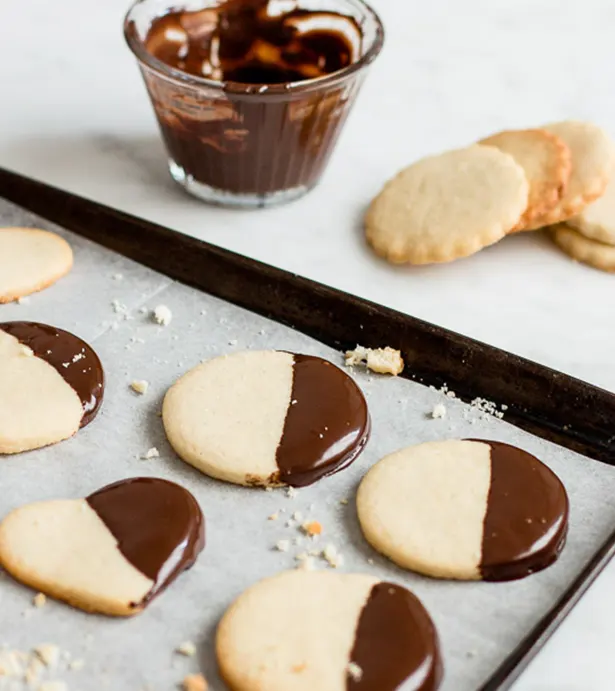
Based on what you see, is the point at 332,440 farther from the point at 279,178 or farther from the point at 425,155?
the point at 425,155

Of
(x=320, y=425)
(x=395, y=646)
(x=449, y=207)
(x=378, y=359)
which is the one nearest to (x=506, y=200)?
(x=449, y=207)

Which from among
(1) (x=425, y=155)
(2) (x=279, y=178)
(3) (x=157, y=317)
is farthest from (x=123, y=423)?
(1) (x=425, y=155)

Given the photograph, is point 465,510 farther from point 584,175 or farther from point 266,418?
point 584,175

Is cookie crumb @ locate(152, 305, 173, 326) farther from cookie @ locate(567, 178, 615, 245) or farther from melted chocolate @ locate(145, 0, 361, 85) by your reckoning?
cookie @ locate(567, 178, 615, 245)

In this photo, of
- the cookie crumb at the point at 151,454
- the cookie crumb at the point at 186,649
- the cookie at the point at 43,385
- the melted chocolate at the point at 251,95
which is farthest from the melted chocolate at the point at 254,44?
the cookie crumb at the point at 186,649

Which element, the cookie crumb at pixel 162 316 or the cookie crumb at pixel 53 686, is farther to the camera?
the cookie crumb at pixel 162 316

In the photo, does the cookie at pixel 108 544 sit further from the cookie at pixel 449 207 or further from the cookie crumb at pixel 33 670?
the cookie at pixel 449 207
